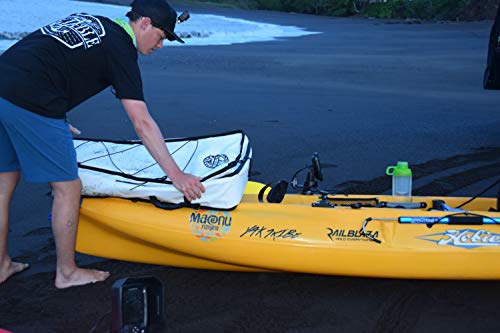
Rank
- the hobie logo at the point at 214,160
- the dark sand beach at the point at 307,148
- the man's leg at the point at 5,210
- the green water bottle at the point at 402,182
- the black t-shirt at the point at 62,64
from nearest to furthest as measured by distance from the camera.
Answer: the black t-shirt at the point at 62,64 → the dark sand beach at the point at 307,148 → the man's leg at the point at 5,210 → the hobie logo at the point at 214,160 → the green water bottle at the point at 402,182

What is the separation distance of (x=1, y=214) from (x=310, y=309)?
173 centimetres

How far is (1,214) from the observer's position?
11.8 feet

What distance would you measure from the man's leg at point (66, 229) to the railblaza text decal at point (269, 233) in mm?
901

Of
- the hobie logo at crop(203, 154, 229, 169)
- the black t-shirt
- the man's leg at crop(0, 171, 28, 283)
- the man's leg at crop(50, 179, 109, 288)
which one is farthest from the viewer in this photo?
the hobie logo at crop(203, 154, 229, 169)

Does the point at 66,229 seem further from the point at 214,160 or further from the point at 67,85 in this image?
the point at 214,160

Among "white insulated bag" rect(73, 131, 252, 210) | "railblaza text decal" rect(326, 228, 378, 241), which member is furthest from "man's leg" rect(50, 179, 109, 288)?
"railblaza text decal" rect(326, 228, 378, 241)

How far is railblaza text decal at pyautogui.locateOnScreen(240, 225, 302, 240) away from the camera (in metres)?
3.60

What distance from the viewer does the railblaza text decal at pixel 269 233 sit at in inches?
142

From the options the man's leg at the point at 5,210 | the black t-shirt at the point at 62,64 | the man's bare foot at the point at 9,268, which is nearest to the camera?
the black t-shirt at the point at 62,64

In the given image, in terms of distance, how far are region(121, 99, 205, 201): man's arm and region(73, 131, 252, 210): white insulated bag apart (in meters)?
0.22

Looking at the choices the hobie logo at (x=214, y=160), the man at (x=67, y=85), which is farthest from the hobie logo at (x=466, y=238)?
the man at (x=67, y=85)

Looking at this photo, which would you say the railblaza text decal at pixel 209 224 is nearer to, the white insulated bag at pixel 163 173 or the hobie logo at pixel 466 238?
Result: the white insulated bag at pixel 163 173

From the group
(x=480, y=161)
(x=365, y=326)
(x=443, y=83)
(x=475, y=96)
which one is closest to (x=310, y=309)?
(x=365, y=326)

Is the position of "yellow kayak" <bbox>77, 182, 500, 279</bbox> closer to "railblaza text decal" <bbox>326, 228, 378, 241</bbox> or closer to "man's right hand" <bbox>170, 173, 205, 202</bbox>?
"railblaza text decal" <bbox>326, 228, 378, 241</bbox>
